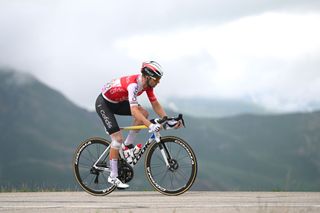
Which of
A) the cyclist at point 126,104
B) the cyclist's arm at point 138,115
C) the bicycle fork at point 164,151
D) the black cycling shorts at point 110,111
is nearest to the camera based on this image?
the cyclist's arm at point 138,115

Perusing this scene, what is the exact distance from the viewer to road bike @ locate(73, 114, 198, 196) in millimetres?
13195

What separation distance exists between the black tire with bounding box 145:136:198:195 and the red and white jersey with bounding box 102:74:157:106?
37.6 inches

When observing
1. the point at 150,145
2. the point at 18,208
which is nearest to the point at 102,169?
the point at 150,145

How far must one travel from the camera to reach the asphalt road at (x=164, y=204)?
10.2 metres

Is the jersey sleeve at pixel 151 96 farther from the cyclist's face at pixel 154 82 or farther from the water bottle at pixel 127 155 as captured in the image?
the water bottle at pixel 127 155

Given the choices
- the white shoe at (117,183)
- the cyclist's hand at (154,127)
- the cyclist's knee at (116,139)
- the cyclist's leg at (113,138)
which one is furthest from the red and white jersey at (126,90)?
the white shoe at (117,183)

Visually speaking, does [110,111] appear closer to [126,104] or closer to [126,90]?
[126,104]

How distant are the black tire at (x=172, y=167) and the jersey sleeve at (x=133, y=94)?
35.6 inches

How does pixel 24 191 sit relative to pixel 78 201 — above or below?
below

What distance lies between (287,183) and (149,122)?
269 centimetres

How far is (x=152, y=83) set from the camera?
13383mm

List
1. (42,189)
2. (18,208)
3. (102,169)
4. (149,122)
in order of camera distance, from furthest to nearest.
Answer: (42,189)
(102,169)
(149,122)
(18,208)

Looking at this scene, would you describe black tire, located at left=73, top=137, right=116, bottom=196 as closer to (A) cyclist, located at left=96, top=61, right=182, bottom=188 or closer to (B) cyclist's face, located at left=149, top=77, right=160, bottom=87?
(A) cyclist, located at left=96, top=61, right=182, bottom=188

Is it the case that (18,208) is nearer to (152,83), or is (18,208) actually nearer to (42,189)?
(152,83)
